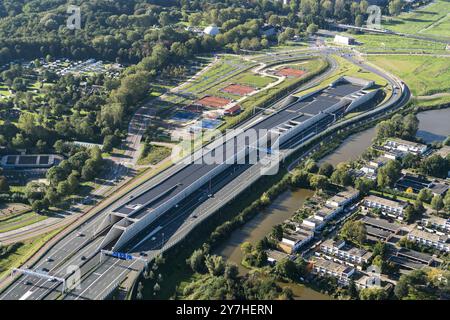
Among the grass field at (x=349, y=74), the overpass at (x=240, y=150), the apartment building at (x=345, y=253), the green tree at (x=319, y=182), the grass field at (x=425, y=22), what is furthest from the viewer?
the grass field at (x=425, y=22)

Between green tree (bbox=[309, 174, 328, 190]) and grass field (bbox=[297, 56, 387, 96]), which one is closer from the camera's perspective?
green tree (bbox=[309, 174, 328, 190])

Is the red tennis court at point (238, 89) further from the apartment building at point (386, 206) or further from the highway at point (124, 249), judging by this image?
the apartment building at point (386, 206)

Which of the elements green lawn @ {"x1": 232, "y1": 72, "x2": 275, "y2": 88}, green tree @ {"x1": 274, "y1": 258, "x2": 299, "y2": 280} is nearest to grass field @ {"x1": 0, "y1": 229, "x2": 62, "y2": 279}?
green tree @ {"x1": 274, "y1": 258, "x2": 299, "y2": 280}

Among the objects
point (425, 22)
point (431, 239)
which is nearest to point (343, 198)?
point (431, 239)

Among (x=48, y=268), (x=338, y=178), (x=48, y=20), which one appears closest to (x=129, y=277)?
(x=48, y=268)

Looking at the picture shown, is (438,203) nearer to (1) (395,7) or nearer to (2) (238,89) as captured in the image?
(2) (238,89)

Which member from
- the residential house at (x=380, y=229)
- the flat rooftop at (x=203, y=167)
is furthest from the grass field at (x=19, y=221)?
the residential house at (x=380, y=229)

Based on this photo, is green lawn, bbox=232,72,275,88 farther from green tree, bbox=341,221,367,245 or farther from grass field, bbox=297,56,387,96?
green tree, bbox=341,221,367,245
